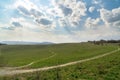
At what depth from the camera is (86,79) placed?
1089 inches

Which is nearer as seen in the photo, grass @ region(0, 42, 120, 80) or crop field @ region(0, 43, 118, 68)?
grass @ region(0, 42, 120, 80)

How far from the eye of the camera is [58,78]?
29359 millimetres

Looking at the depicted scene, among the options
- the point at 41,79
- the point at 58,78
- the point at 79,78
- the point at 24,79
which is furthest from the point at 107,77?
the point at 24,79

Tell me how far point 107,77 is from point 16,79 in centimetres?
1133

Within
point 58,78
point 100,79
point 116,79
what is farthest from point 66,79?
point 116,79

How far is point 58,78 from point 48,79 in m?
1.41

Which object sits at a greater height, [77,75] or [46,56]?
[77,75]

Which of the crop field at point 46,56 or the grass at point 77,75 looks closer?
the grass at point 77,75

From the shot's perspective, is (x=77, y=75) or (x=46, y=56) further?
(x=46, y=56)

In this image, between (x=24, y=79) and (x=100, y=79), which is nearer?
(x=100, y=79)

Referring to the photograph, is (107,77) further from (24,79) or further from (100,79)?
(24,79)

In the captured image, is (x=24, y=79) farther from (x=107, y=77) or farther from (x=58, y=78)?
(x=107, y=77)

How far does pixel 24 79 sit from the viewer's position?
29797 millimetres

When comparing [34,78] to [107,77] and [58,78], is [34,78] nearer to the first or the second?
[58,78]
